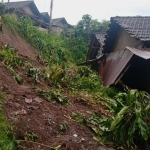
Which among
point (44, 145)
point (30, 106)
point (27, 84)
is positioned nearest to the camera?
point (44, 145)

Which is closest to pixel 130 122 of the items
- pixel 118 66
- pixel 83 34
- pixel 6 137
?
pixel 6 137

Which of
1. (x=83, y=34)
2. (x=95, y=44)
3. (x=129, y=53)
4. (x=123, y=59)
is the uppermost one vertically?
(x=129, y=53)

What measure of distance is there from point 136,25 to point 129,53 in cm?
306

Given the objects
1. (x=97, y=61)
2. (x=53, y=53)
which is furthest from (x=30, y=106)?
(x=53, y=53)

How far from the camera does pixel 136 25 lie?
9906mm

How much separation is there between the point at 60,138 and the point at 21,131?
2.00ft

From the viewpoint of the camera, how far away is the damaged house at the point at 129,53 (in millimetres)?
7344

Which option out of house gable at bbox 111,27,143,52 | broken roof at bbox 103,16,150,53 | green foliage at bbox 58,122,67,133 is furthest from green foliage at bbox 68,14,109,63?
green foliage at bbox 58,122,67,133

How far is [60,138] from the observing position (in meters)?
3.52

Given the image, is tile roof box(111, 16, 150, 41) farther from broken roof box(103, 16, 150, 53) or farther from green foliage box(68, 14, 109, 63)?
green foliage box(68, 14, 109, 63)

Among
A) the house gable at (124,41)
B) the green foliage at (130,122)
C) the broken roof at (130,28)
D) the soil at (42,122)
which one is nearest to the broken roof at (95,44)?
the broken roof at (130,28)

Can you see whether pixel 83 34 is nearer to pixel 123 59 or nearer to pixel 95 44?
pixel 95 44

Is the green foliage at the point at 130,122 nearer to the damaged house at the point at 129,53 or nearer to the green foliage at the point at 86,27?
the damaged house at the point at 129,53

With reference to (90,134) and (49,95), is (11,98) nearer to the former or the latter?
(49,95)
